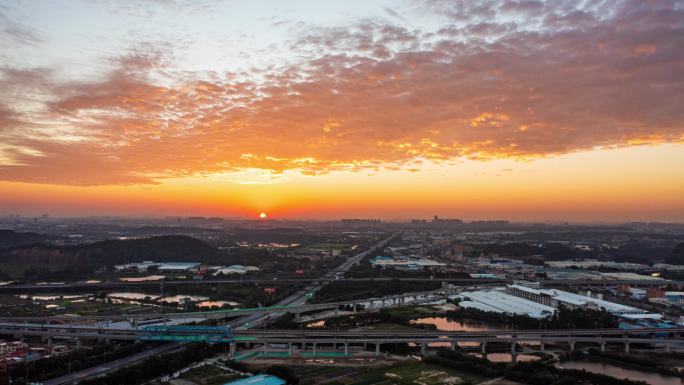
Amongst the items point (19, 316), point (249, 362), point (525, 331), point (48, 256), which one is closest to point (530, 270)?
point (525, 331)

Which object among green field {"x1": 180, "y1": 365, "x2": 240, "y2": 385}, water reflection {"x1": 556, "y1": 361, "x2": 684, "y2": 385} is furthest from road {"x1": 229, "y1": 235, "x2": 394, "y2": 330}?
water reflection {"x1": 556, "y1": 361, "x2": 684, "y2": 385}

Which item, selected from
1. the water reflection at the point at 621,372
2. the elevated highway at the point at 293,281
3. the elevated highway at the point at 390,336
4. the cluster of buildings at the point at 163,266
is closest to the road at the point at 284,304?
the elevated highway at the point at 293,281

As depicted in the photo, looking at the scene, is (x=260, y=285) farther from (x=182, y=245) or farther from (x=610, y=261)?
(x=610, y=261)

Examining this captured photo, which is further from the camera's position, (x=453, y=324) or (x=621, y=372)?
(x=453, y=324)

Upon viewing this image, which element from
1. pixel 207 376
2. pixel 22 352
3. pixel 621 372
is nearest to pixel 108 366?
pixel 22 352

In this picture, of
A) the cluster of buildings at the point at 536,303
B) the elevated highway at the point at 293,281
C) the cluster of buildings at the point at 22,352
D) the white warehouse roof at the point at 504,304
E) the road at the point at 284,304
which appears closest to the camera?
the cluster of buildings at the point at 22,352

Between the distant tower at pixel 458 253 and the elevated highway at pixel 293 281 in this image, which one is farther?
the distant tower at pixel 458 253

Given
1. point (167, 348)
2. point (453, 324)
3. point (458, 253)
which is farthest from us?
point (458, 253)

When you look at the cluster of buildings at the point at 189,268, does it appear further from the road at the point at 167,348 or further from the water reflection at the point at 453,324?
the water reflection at the point at 453,324

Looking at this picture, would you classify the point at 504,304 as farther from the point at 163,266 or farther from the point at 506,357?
the point at 163,266
